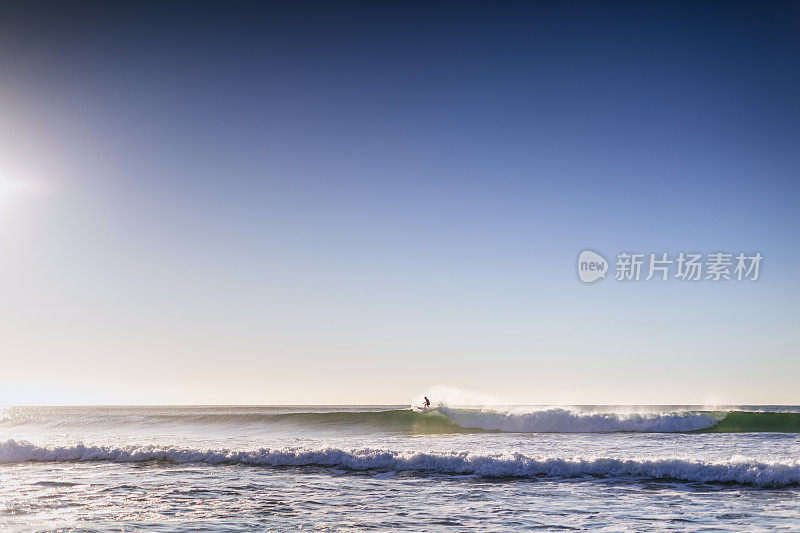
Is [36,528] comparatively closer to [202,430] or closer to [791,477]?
[791,477]

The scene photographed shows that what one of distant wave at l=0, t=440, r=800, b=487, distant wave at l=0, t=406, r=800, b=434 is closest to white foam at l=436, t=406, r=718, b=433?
distant wave at l=0, t=406, r=800, b=434

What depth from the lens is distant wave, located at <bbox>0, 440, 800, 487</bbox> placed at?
15.0m

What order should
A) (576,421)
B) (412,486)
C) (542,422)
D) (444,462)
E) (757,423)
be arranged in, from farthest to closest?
(542,422) → (576,421) → (757,423) → (444,462) → (412,486)

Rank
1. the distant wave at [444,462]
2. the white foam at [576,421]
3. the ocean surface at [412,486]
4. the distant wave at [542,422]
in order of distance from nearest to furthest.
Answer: the ocean surface at [412,486] → the distant wave at [444,462] → the distant wave at [542,422] → the white foam at [576,421]

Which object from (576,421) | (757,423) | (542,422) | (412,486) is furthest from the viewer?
(542,422)

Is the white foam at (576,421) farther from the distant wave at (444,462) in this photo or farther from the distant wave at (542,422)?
the distant wave at (444,462)

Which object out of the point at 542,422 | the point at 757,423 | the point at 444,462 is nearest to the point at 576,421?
the point at 542,422

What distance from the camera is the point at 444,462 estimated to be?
17547 mm

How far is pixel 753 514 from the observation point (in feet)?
35.9

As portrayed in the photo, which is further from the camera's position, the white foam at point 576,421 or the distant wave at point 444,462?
the white foam at point 576,421

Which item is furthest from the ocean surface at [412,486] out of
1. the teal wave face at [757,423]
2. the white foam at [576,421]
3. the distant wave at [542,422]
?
the white foam at [576,421]

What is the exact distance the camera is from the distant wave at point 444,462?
49.3 feet

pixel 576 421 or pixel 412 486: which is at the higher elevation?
pixel 412 486

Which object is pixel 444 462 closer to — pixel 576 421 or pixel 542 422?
pixel 542 422
